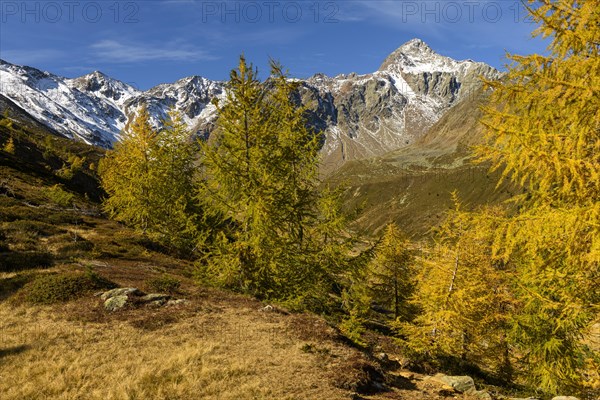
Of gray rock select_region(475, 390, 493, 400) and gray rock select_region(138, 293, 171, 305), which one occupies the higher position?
gray rock select_region(138, 293, 171, 305)

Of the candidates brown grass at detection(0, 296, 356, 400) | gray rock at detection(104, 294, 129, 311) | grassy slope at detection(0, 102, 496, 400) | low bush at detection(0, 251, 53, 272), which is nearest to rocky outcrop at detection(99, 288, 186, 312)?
gray rock at detection(104, 294, 129, 311)

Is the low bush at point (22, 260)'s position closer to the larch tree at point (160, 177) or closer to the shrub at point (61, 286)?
the shrub at point (61, 286)

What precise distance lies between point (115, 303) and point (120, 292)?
42.9 inches

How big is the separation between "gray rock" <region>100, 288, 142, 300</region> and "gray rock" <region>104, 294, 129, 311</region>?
0.92 ft

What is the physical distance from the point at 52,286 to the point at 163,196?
9294mm

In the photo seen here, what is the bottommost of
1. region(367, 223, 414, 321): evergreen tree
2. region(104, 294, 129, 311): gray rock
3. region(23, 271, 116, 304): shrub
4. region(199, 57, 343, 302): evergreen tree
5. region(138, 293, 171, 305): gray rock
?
region(367, 223, 414, 321): evergreen tree

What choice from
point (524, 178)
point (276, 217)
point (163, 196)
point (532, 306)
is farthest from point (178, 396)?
point (163, 196)

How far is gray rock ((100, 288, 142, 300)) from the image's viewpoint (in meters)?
14.4

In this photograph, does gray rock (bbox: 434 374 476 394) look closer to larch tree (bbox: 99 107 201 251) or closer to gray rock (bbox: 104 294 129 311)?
gray rock (bbox: 104 294 129 311)

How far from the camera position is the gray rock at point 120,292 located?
1442 centimetres

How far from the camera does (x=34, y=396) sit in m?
7.52

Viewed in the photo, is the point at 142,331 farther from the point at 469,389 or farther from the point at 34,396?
the point at 469,389

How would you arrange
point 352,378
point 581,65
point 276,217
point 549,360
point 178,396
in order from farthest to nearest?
point 549,360 → point 276,217 → point 352,378 → point 178,396 → point 581,65

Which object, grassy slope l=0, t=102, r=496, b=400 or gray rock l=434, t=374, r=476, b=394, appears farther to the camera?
gray rock l=434, t=374, r=476, b=394
